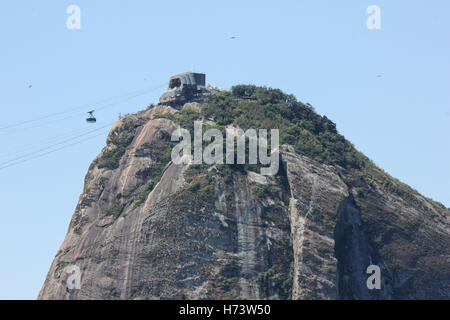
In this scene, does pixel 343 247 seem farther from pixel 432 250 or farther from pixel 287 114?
pixel 287 114

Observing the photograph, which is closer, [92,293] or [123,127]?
[92,293]

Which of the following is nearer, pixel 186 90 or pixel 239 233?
pixel 239 233

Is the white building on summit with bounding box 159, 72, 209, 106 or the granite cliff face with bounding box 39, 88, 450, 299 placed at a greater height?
the white building on summit with bounding box 159, 72, 209, 106

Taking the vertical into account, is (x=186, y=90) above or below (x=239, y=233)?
above

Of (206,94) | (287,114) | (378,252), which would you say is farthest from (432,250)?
(206,94)

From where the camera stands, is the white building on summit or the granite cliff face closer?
the granite cliff face

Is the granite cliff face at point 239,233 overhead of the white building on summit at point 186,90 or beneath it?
beneath

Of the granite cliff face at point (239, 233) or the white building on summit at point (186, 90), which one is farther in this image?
the white building on summit at point (186, 90)
